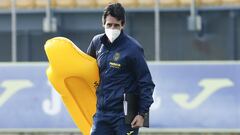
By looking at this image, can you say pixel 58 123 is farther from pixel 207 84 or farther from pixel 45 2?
pixel 45 2

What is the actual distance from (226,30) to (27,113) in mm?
4510

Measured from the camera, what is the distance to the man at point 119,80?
5938 millimetres

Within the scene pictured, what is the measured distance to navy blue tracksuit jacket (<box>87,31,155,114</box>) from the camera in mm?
5961

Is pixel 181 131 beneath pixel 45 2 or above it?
beneath

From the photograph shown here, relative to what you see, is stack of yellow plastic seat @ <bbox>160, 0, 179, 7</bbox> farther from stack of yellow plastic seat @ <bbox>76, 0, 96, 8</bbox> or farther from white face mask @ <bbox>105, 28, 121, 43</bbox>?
white face mask @ <bbox>105, 28, 121, 43</bbox>

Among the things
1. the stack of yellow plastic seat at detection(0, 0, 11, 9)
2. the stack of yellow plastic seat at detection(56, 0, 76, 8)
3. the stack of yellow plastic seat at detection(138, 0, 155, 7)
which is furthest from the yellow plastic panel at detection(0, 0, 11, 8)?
the stack of yellow plastic seat at detection(138, 0, 155, 7)

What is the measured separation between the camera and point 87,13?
15.1 m

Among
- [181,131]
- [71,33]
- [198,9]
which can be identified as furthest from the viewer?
[71,33]

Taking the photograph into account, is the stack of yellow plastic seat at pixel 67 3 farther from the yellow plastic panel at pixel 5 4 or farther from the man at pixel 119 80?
the man at pixel 119 80

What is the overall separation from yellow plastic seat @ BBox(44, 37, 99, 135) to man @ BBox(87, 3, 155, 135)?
0.84ft

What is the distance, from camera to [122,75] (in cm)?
599

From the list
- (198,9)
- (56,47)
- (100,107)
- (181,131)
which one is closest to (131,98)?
(100,107)

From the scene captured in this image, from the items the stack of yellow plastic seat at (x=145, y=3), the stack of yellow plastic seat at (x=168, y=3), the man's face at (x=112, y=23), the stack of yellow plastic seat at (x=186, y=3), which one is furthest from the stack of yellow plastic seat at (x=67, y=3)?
the man's face at (x=112, y=23)

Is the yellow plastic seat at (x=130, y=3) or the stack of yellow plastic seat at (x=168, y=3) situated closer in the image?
the stack of yellow plastic seat at (x=168, y=3)
